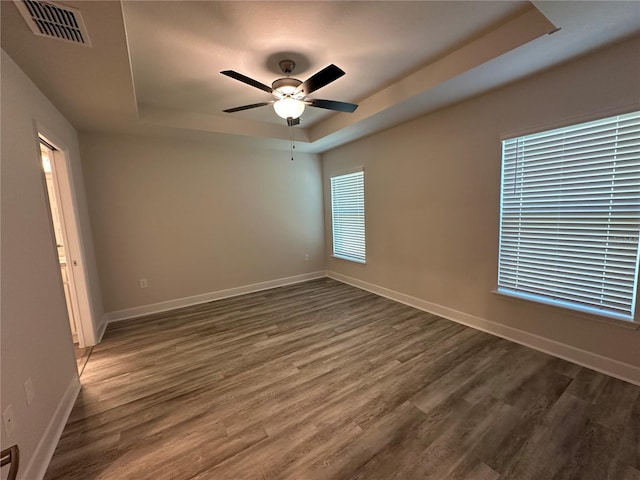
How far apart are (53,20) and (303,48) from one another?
5.22ft

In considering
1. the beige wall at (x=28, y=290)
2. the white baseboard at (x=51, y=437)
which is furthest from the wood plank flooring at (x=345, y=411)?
the beige wall at (x=28, y=290)

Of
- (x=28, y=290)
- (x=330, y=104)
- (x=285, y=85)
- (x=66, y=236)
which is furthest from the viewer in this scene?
(x=66, y=236)

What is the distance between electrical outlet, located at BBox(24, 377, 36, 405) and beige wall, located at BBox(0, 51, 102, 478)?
33 mm

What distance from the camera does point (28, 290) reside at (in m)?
1.65

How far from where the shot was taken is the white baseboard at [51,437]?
1.46m

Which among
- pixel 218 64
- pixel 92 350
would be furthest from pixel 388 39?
pixel 92 350

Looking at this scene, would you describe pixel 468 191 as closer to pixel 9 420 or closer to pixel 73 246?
pixel 9 420

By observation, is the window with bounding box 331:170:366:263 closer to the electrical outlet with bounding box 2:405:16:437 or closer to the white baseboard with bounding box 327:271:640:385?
the white baseboard with bounding box 327:271:640:385

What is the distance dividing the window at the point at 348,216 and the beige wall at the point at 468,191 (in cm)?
21

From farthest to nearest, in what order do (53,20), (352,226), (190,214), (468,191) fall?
(352,226) < (190,214) < (468,191) < (53,20)

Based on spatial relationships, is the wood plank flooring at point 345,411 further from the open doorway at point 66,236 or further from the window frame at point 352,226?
the window frame at point 352,226

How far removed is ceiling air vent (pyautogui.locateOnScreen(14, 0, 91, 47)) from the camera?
1348 mm

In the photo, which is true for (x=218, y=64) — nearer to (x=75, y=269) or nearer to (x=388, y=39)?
(x=388, y=39)

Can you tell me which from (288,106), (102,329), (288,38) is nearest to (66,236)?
(102,329)
